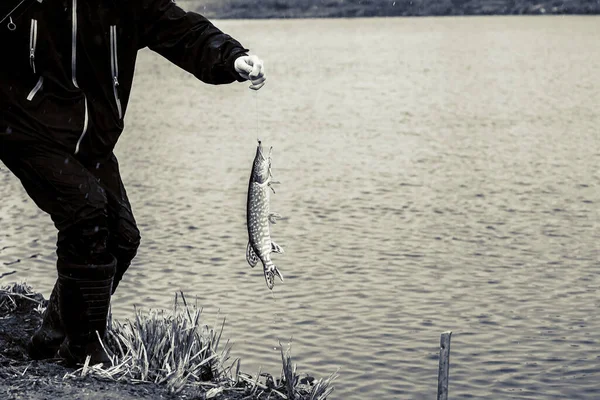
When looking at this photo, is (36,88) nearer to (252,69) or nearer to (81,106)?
(81,106)

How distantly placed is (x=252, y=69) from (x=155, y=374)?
1505 mm

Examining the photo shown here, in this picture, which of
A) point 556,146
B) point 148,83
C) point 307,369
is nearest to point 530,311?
point 307,369

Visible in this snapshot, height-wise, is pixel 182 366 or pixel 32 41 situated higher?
pixel 32 41

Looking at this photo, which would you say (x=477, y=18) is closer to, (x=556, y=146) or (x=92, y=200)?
(x=556, y=146)

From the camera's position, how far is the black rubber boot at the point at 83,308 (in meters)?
5.95

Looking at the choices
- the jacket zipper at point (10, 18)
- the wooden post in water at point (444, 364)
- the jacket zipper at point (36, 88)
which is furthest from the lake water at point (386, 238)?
the jacket zipper at point (10, 18)

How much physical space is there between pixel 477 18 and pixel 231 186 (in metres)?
96.0

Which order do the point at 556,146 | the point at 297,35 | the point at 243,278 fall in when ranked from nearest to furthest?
1. the point at 243,278
2. the point at 556,146
3. the point at 297,35

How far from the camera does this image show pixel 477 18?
110812 millimetres

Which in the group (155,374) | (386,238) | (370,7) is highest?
(370,7)

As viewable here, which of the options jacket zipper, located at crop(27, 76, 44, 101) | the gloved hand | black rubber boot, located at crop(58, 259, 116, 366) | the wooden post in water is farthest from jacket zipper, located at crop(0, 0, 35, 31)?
the wooden post in water

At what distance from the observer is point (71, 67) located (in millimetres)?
5840

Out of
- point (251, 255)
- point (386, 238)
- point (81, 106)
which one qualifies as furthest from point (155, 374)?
point (386, 238)

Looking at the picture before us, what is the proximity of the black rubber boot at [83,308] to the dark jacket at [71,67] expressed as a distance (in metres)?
0.56
